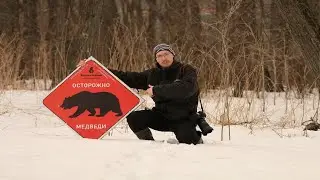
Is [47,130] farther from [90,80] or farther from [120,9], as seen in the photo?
[120,9]

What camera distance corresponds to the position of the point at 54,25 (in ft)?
56.4

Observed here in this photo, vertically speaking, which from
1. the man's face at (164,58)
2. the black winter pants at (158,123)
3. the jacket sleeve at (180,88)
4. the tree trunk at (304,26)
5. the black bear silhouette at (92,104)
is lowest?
the black winter pants at (158,123)

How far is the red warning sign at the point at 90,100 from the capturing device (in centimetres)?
425

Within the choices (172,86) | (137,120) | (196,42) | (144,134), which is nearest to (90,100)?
(137,120)

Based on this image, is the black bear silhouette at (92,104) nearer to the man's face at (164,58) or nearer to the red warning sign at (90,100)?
the red warning sign at (90,100)

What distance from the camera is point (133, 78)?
4625 millimetres

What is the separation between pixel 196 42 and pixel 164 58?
6.79 m

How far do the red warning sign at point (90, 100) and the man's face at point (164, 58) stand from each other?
389 mm

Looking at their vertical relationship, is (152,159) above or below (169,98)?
below

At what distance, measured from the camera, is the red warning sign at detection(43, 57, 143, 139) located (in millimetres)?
4250

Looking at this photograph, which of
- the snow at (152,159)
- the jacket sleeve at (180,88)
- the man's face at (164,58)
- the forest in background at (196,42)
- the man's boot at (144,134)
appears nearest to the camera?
the snow at (152,159)

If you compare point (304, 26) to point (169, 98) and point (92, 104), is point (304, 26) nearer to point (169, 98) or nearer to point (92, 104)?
point (169, 98)

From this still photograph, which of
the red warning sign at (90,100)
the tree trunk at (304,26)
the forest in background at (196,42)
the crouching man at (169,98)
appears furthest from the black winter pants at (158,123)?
the tree trunk at (304,26)

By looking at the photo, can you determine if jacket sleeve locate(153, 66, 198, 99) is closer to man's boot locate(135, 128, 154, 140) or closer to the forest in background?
man's boot locate(135, 128, 154, 140)
